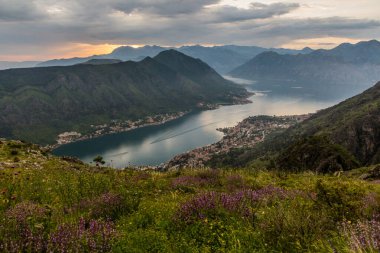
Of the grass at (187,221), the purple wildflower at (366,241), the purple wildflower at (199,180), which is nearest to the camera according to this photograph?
the purple wildflower at (366,241)

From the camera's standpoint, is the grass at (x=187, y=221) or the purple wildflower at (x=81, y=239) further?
the grass at (x=187, y=221)

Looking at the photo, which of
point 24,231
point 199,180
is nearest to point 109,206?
point 24,231

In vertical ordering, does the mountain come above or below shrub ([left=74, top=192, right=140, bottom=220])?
below

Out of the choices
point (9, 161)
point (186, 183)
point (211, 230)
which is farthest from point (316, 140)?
point (211, 230)

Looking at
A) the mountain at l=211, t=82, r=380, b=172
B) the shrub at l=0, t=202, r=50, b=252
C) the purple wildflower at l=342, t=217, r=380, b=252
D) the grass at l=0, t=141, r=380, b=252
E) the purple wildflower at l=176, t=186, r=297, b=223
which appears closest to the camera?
the purple wildflower at l=342, t=217, r=380, b=252

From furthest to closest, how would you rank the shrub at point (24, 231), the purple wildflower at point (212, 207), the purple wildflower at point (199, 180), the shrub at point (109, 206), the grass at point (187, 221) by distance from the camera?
the purple wildflower at point (199, 180)
the shrub at point (109, 206)
the purple wildflower at point (212, 207)
the grass at point (187, 221)
the shrub at point (24, 231)

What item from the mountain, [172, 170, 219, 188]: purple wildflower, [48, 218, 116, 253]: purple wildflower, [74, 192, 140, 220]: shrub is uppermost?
[48, 218, 116, 253]: purple wildflower

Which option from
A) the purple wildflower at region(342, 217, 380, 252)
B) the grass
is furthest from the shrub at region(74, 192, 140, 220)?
the purple wildflower at region(342, 217, 380, 252)

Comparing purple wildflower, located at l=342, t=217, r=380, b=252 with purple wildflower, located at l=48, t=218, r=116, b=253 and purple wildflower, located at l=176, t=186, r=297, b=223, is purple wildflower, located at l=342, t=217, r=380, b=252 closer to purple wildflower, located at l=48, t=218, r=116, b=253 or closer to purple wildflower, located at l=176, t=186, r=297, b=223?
purple wildflower, located at l=176, t=186, r=297, b=223

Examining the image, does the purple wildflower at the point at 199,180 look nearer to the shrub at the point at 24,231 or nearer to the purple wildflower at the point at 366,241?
the shrub at the point at 24,231

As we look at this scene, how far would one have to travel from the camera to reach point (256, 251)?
7422mm

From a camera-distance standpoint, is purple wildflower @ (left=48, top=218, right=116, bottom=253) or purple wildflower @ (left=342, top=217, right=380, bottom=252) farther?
purple wildflower @ (left=48, top=218, right=116, bottom=253)

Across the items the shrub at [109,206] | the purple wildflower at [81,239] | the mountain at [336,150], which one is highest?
the purple wildflower at [81,239]

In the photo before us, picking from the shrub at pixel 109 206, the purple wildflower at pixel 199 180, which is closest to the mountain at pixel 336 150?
the purple wildflower at pixel 199 180
